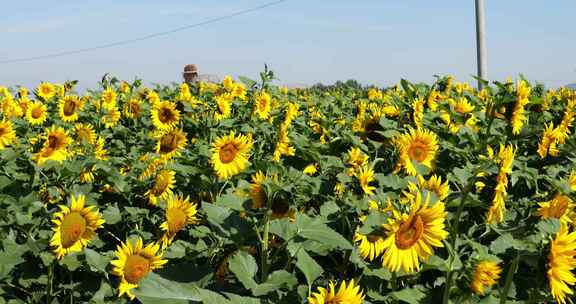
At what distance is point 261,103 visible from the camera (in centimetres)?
466

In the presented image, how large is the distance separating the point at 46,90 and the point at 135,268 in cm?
505

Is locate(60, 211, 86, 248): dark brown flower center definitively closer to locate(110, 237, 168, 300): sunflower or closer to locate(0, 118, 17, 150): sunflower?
locate(110, 237, 168, 300): sunflower

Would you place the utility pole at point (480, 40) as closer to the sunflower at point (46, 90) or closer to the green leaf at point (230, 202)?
the sunflower at point (46, 90)

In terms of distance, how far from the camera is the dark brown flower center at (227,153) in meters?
2.68

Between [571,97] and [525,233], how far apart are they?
4428 mm

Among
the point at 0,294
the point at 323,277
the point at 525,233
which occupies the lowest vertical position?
the point at 0,294

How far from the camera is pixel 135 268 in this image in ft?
7.30

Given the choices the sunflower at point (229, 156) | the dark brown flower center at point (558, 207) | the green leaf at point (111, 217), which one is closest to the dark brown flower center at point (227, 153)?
the sunflower at point (229, 156)

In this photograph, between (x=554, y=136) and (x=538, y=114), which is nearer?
(x=554, y=136)

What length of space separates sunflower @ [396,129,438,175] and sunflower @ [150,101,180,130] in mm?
1960

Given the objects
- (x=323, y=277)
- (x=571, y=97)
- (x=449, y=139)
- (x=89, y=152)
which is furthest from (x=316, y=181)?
(x=571, y=97)

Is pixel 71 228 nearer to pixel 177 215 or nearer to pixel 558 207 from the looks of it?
pixel 177 215

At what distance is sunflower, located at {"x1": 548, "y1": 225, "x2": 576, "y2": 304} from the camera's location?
158 centimetres

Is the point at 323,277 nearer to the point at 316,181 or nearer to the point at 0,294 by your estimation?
the point at 316,181
